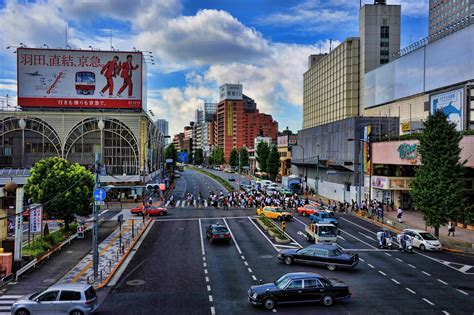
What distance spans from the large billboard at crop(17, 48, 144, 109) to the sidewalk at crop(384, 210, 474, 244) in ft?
155

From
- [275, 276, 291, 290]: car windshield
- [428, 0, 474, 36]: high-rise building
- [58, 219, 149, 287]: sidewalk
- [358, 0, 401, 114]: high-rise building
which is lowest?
[58, 219, 149, 287]: sidewalk

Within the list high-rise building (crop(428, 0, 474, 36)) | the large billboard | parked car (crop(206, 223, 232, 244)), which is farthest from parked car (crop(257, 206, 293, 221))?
high-rise building (crop(428, 0, 474, 36))

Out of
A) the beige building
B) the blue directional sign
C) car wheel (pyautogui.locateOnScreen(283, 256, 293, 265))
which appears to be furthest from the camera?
the beige building

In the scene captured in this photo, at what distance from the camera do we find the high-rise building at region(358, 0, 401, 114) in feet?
356

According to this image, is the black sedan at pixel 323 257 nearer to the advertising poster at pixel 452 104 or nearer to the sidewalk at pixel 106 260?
the sidewalk at pixel 106 260

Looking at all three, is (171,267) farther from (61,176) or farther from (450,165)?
(450,165)

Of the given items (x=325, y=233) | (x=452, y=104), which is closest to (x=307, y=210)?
(x=325, y=233)

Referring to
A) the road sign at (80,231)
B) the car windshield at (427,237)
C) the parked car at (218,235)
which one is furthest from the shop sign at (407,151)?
the road sign at (80,231)

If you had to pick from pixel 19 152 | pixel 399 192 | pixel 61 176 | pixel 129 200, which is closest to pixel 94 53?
pixel 19 152

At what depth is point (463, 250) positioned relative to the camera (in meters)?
33.6

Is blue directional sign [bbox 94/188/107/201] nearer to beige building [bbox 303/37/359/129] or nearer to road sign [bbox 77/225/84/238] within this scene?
road sign [bbox 77/225/84/238]

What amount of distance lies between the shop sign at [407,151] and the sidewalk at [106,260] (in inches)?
1244

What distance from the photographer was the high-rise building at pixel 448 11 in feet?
557

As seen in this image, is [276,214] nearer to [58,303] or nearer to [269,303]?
[269,303]
